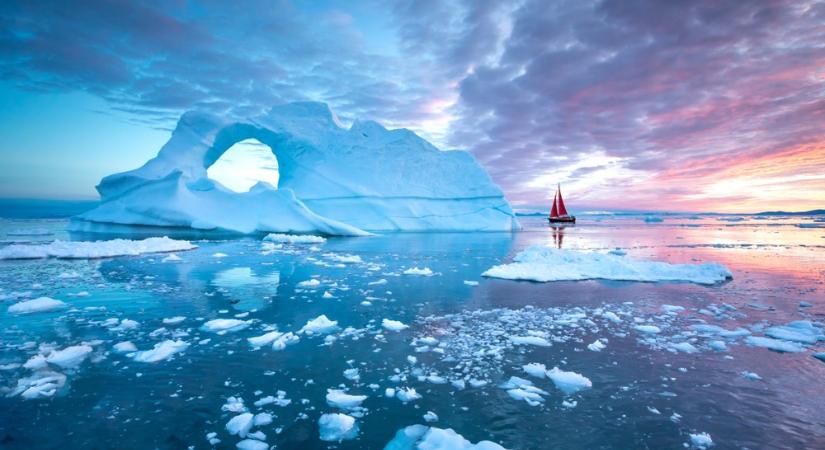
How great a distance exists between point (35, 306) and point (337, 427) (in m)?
5.61

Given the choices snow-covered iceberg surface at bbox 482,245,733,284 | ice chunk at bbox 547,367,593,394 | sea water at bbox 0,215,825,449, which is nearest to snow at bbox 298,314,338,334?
sea water at bbox 0,215,825,449

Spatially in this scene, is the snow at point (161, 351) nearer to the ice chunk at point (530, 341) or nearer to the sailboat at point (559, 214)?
the ice chunk at point (530, 341)

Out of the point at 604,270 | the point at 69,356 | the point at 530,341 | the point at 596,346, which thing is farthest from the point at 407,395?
the point at 604,270

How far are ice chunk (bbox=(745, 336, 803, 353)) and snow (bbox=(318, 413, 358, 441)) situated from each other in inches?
173

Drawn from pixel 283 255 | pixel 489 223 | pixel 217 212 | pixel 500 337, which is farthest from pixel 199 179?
pixel 500 337

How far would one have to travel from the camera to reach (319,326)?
4809 mm

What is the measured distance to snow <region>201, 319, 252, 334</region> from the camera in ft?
15.4

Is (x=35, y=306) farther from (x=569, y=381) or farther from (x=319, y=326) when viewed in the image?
(x=569, y=381)

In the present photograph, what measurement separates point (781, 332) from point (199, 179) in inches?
986

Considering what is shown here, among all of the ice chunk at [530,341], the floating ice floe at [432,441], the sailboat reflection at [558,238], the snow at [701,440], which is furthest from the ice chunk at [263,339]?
the sailboat reflection at [558,238]

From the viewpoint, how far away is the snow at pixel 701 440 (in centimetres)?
242

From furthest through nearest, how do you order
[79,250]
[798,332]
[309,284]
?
1. [79,250]
2. [309,284]
3. [798,332]

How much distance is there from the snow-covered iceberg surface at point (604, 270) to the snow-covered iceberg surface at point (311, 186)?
15239 mm

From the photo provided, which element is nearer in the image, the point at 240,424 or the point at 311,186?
the point at 240,424
